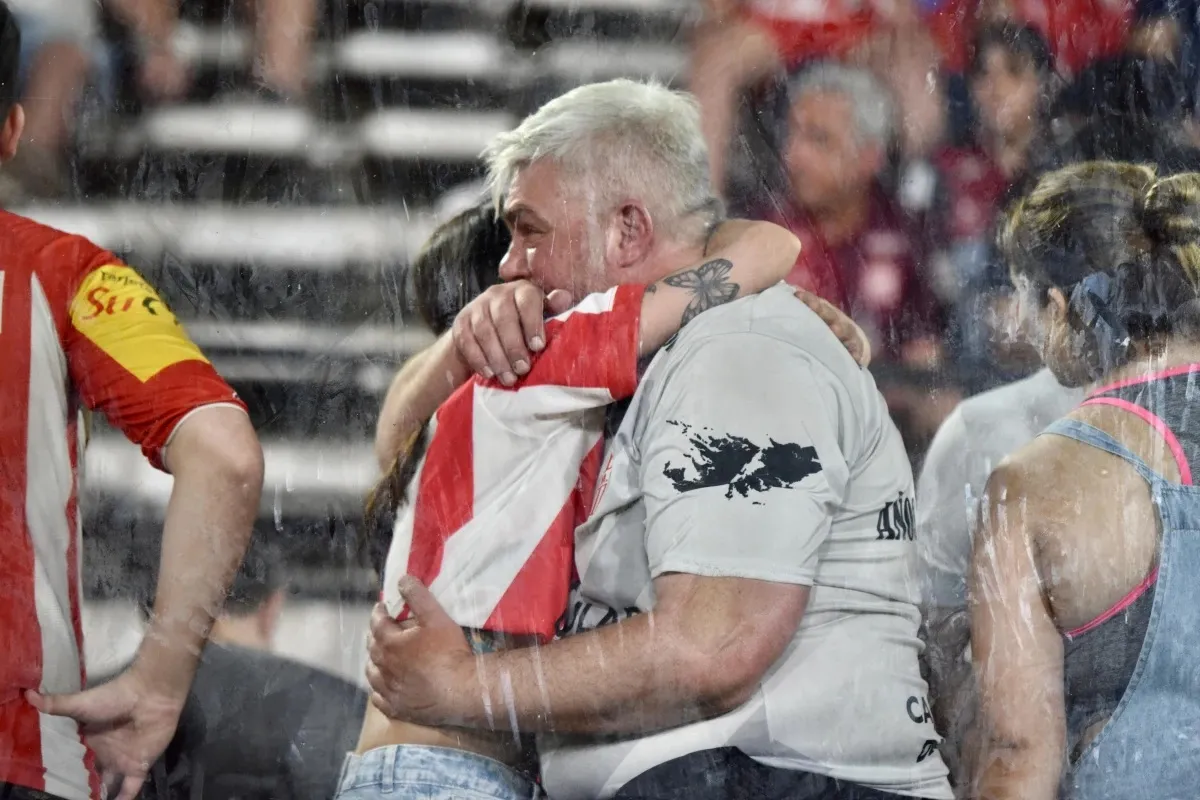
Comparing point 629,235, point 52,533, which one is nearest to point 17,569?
point 52,533

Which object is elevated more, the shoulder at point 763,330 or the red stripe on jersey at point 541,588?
the shoulder at point 763,330

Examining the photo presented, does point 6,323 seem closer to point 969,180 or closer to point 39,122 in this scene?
point 39,122

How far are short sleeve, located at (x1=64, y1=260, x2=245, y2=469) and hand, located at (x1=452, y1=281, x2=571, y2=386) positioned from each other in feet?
0.56

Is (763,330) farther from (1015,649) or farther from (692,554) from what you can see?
(1015,649)

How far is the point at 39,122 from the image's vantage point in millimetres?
859

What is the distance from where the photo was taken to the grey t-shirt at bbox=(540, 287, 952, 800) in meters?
0.80

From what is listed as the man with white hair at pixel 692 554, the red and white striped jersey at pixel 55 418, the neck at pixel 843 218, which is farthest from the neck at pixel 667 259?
the red and white striped jersey at pixel 55 418

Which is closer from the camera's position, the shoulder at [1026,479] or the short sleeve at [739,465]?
the short sleeve at [739,465]

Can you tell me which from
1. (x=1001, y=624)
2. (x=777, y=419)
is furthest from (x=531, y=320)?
(x=1001, y=624)

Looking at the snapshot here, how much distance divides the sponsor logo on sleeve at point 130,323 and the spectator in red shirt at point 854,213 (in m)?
0.44

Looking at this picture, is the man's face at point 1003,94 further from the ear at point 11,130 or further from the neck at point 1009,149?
the ear at point 11,130

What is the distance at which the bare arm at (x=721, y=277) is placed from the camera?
83 cm

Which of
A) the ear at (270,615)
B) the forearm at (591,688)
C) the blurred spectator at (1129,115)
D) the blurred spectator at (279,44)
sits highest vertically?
the blurred spectator at (279,44)

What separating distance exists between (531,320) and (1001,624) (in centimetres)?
42
